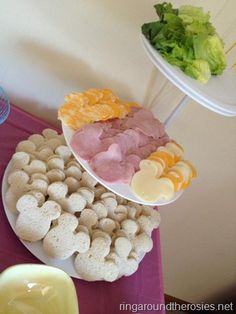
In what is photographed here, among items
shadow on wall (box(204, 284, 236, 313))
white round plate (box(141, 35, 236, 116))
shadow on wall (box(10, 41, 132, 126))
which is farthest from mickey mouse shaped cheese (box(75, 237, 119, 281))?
shadow on wall (box(204, 284, 236, 313))

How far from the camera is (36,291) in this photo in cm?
48

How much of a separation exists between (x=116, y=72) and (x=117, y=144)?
31 centimetres

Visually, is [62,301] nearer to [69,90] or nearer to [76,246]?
[76,246]

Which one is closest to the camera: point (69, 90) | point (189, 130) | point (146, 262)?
point (146, 262)

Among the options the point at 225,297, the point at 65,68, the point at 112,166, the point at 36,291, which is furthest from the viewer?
the point at 225,297

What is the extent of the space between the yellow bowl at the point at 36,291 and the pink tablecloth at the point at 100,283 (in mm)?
109

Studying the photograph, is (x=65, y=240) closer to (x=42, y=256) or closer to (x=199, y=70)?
(x=42, y=256)

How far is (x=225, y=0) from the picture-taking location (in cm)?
77

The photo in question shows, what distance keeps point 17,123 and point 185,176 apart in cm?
41

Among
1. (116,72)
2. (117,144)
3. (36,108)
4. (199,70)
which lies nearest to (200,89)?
(199,70)

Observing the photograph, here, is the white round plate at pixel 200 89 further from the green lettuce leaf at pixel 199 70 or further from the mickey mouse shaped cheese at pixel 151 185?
the mickey mouse shaped cheese at pixel 151 185

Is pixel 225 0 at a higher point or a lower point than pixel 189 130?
higher

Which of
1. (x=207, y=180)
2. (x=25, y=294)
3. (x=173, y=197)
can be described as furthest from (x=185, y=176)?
(x=207, y=180)

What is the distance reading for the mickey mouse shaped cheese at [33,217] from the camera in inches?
22.1
